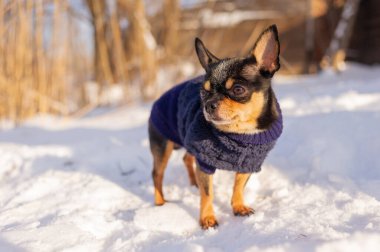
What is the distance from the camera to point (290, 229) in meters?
2.02

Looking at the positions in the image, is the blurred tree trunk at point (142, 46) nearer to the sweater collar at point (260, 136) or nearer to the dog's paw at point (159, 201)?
the dog's paw at point (159, 201)

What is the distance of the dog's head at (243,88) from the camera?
2.19m

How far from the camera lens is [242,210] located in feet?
8.33

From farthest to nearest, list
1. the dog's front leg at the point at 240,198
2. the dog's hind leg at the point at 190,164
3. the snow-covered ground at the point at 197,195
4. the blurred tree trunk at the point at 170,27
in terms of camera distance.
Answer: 1. the blurred tree trunk at the point at 170,27
2. the dog's hind leg at the point at 190,164
3. the dog's front leg at the point at 240,198
4. the snow-covered ground at the point at 197,195

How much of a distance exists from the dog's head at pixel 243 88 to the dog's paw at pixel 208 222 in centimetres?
60

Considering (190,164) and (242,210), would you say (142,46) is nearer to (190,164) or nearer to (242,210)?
(190,164)

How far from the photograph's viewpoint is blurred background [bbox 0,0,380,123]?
590 centimetres

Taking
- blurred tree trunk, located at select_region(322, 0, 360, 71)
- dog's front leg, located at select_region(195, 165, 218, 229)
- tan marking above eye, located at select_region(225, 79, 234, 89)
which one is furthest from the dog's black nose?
blurred tree trunk, located at select_region(322, 0, 360, 71)

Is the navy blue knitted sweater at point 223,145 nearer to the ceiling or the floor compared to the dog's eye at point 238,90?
nearer to the floor

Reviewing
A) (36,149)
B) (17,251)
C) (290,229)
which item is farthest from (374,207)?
(36,149)

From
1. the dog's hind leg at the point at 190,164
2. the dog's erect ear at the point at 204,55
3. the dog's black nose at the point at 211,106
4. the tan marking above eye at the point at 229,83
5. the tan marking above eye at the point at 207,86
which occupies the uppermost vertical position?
the dog's erect ear at the point at 204,55

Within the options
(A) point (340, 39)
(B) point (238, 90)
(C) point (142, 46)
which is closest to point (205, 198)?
(B) point (238, 90)

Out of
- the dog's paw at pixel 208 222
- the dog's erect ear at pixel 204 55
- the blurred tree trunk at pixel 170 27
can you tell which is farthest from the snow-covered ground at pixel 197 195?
the blurred tree trunk at pixel 170 27

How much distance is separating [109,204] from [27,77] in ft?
13.2
